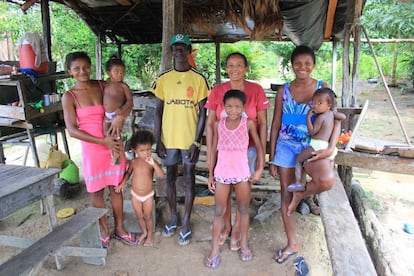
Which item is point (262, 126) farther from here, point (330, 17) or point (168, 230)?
point (330, 17)

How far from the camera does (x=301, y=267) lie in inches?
107

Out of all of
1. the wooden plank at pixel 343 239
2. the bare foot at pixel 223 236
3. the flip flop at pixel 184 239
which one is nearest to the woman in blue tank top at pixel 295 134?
the wooden plank at pixel 343 239

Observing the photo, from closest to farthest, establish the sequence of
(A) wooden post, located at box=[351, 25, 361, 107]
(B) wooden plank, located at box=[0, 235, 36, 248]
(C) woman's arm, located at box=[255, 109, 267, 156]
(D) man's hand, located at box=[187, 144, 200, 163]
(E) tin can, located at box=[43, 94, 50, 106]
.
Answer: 1. (C) woman's arm, located at box=[255, 109, 267, 156]
2. (B) wooden plank, located at box=[0, 235, 36, 248]
3. (D) man's hand, located at box=[187, 144, 200, 163]
4. (A) wooden post, located at box=[351, 25, 361, 107]
5. (E) tin can, located at box=[43, 94, 50, 106]

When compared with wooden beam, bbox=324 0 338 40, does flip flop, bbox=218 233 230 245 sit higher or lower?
lower

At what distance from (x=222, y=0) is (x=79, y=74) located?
3.02m

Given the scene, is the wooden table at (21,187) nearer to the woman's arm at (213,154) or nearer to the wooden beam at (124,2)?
the woman's arm at (213,154)

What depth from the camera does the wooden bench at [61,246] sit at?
221 centimetres

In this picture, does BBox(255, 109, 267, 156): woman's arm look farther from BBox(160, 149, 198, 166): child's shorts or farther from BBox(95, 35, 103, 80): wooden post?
BBox(95, 35, 103, 80): wooden post

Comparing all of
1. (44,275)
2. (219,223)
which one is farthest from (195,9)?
(44,275)

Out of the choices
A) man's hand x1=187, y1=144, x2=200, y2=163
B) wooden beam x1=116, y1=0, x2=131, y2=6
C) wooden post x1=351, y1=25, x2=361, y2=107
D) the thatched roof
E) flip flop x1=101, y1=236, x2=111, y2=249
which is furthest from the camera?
wooden beam x1=116, y1=0, x2=131, y2=6

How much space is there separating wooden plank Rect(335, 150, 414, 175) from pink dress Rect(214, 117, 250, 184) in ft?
3.93

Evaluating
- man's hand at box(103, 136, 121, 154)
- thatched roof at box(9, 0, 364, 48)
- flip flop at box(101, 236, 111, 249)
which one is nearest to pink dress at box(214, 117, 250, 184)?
man's hand at box(103, 136, 121, 154)

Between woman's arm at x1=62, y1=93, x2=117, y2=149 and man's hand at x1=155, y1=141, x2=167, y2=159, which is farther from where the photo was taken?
man's hand at x1=155, y1=141, x2=167, y2=159

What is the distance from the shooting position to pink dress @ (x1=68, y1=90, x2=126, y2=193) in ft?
9.08
